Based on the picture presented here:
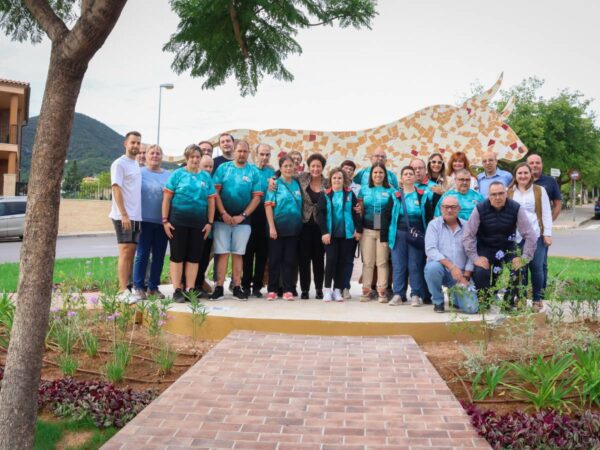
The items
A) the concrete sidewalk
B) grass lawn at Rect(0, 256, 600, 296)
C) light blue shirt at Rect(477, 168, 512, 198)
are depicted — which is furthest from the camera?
the concrete sidewalk

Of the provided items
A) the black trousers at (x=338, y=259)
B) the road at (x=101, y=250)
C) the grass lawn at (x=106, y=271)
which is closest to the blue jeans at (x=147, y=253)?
the grass lawn at (x=106, y=271)

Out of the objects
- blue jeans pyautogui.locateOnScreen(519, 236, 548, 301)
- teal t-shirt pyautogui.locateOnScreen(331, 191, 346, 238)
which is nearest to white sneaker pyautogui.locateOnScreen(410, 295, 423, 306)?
teal t-shirt pyautogui.locateOnScreen(331, 191, 346, 238)

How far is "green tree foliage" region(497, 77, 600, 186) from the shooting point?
36.9m

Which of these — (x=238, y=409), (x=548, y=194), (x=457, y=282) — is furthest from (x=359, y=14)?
(x=238, y=409)

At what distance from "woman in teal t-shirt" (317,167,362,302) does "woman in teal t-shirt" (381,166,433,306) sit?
43 cm

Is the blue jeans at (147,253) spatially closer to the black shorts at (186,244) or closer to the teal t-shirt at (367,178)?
the black shorts at (186,244)

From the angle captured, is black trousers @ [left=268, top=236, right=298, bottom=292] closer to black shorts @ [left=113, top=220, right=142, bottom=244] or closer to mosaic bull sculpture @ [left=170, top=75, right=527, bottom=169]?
black shorts @ [left=113, top=220, right=142, bottom=244]

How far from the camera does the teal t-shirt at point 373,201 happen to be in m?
6.97

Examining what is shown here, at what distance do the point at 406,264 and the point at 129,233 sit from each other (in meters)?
3.17

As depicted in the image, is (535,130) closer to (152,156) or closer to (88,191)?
(152,156)

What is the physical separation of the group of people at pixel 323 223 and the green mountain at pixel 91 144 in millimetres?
130985

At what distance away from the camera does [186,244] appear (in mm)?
6496

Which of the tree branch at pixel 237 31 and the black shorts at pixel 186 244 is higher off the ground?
the tree branch at pixel 237 31

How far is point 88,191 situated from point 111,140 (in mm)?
103627
